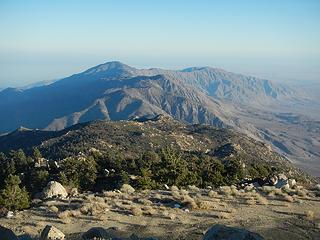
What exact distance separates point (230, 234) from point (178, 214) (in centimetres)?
1171

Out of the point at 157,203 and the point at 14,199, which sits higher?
the point at 157,203

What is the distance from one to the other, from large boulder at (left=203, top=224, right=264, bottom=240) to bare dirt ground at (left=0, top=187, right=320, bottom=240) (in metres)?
5.85

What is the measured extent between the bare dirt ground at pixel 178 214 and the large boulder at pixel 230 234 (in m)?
5.85

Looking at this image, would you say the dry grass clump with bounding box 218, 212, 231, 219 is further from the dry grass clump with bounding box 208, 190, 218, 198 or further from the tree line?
the tree line

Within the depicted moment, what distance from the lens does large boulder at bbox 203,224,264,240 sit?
59.6 feet

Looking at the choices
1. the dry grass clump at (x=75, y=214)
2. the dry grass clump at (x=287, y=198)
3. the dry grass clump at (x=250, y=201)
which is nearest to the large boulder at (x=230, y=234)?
the dry grass clump at (x=75, y=214)

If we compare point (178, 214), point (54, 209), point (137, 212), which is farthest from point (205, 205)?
point (54, 209)

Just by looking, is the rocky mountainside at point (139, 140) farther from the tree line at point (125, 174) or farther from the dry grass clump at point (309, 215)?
the dry grass clump at point (309, 215)

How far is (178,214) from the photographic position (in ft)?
98.2

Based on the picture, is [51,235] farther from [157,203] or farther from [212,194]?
[212,194]

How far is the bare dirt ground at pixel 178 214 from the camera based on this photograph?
86.3ft

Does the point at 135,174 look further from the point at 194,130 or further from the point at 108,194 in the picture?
the point at 194,130

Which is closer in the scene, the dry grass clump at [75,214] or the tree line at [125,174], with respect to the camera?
the dry grass clump at [75,214]

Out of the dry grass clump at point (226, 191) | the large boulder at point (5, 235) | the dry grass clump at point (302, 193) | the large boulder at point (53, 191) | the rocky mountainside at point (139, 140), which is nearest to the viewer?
the large boulder at point (5, 235)
